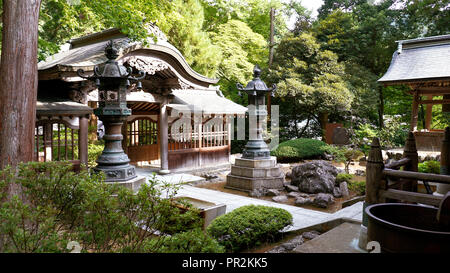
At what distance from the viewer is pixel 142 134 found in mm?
13391

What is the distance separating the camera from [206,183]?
10953 millimetres

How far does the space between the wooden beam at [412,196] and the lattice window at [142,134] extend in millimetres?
10890

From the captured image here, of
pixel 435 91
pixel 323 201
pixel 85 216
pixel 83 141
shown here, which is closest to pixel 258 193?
pixel 323 201

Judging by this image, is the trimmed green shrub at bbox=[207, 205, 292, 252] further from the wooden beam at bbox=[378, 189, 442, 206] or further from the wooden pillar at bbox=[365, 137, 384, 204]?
the wooden beam at bbox=[378, 189, 442, 206]

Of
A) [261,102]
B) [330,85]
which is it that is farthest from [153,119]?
[330,85]

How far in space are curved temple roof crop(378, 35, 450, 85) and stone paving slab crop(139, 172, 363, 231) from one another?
18.8ft

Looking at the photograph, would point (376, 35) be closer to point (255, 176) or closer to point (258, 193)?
point (255, 176)

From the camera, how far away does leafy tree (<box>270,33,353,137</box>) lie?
1739cm

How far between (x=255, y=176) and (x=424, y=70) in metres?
6.94

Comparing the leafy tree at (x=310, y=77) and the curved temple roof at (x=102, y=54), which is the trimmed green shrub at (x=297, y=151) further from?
the curved temple roof at (x=102, y=54)

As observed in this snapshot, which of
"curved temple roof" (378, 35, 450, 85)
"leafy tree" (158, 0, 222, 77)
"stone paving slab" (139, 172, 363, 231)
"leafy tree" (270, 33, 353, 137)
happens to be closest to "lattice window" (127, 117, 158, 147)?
"stone paving slab" (139, 172, 363, 231)

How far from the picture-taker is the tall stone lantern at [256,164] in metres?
9.81

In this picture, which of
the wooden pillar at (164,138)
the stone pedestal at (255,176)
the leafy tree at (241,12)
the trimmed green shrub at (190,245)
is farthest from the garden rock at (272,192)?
the leafy tree at (241,12)
